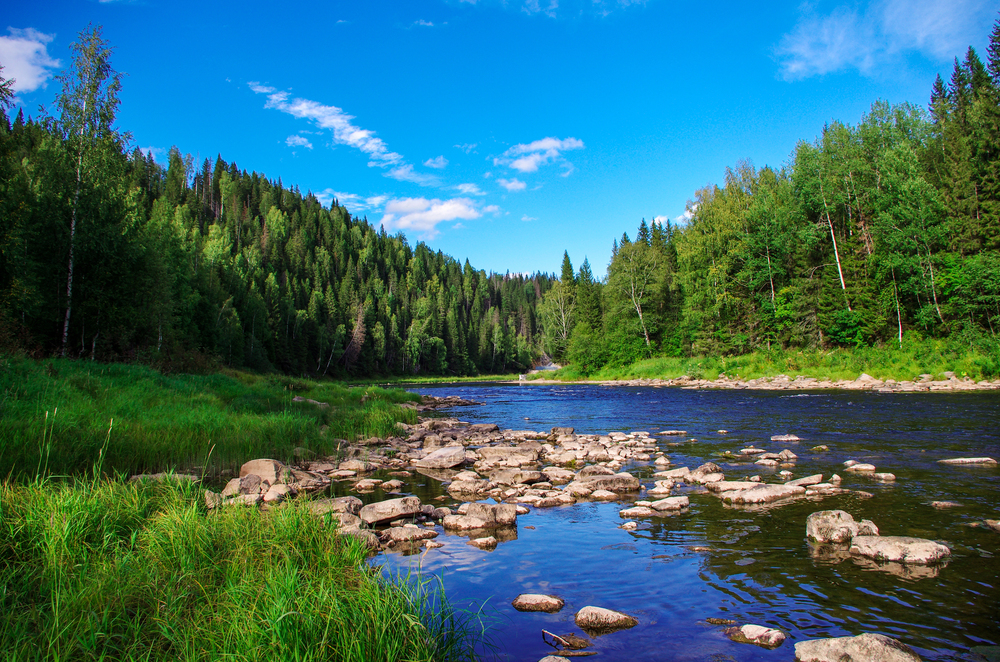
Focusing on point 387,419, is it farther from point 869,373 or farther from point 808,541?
point 869,373

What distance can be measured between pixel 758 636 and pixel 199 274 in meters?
65.0

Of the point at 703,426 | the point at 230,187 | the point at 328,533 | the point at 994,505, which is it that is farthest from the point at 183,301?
the point at 230,187

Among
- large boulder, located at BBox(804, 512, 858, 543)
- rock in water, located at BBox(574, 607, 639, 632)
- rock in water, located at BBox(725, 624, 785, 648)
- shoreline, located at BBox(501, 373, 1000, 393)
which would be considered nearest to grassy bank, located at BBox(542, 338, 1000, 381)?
shoreline, located at BBox(501, 373, 1000, 393)

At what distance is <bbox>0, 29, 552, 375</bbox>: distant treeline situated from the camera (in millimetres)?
21547

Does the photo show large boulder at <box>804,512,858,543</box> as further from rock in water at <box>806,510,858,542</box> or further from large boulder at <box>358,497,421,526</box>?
large boulder at <box>358,497,421,526</box>

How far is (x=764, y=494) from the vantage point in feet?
31.0

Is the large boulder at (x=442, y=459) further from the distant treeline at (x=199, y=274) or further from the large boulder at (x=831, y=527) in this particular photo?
the distant treeline at (x=199, y=274)

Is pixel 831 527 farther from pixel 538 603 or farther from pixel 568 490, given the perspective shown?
pixel 568 490

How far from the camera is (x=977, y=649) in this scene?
175 inches

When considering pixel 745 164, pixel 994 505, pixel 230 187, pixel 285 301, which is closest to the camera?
pixel 994 505

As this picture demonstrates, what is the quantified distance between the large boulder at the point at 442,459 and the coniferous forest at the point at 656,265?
14.4 meters

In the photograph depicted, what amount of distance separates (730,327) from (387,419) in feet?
147

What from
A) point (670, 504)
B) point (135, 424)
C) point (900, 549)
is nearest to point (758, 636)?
point (900, 549)

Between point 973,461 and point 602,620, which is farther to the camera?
point 973,461
